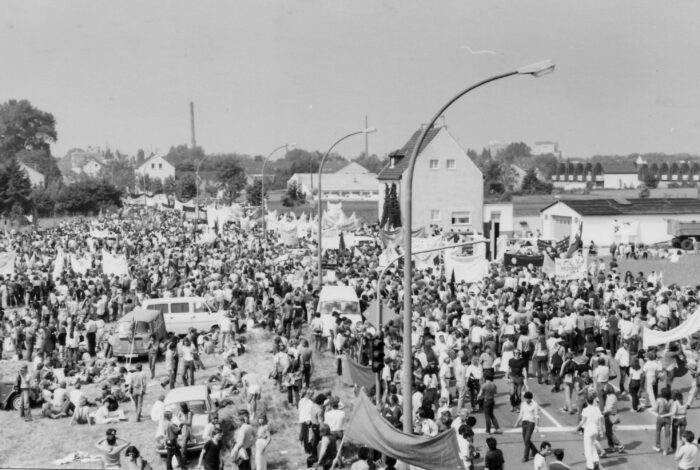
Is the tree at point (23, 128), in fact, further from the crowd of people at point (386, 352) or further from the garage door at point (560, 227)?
the crowd of people at point (386, 352)

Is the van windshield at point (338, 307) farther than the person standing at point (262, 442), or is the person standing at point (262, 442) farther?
the van windshield at point (338, 307)

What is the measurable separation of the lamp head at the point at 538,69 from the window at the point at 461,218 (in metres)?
46.3

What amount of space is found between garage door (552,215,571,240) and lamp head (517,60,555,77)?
42534 millimetres

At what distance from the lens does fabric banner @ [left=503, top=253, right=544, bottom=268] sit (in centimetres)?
3194

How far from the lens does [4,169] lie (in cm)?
8819

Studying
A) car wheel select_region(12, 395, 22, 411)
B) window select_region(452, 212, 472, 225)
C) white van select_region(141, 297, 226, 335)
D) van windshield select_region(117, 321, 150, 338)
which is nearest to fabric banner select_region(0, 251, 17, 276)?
white van select_region(141, 297, 226, 335)

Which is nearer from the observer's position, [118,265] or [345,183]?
[118,265]

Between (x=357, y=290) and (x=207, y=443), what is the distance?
13.9 metres

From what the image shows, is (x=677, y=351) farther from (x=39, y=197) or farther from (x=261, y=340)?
(x=39, y=197)

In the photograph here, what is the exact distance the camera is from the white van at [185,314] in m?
24.4

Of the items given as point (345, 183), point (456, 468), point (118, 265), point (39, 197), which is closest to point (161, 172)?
point (345, 183)

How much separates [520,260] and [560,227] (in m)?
23.0

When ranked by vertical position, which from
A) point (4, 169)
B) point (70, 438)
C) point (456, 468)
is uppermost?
point (4, 169)

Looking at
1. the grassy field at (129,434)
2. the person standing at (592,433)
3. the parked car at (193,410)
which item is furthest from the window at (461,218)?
the person standing at (592,433)
